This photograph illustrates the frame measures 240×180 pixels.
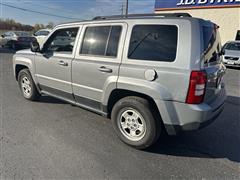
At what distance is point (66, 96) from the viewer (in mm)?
4297

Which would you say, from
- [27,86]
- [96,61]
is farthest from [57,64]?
[27,86]

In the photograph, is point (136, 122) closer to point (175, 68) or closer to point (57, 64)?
point (175, 68)

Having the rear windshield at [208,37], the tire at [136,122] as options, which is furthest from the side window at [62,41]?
the rear windshield at [208,37]

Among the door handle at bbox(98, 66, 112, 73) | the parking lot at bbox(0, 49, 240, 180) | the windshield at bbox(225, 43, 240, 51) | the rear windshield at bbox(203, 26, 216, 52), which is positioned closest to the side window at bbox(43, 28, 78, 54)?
the door handle at bbox(98, 66, 112, 73)

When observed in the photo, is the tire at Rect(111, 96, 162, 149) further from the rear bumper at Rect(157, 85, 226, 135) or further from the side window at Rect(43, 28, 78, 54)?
the side window at Rect(43, 28, 78, 54)

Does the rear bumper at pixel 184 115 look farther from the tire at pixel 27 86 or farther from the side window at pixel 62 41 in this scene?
the tire at pixel 27 86

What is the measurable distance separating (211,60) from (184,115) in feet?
2.94

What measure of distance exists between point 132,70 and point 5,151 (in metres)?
2.15

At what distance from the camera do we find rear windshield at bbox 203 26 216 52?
112 inches

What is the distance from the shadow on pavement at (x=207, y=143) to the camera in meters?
3.22

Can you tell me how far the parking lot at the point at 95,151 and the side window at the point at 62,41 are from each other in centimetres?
133

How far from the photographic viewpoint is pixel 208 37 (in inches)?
116

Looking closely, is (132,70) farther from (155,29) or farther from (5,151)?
(5,151)

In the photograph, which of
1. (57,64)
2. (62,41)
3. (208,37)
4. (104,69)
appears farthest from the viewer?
(62,41)
